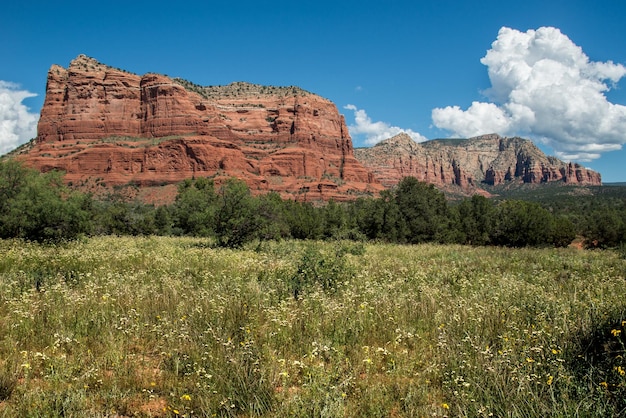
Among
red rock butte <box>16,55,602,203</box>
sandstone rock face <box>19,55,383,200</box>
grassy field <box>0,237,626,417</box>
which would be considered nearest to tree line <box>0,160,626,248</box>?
grassy field <box>0,237,626,417</box>

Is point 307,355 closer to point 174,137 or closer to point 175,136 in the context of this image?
point 174,137

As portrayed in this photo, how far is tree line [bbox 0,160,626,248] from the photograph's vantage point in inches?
831

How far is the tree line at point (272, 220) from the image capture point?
69.3 ft

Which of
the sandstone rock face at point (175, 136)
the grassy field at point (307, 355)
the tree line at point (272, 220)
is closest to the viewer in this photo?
the grassy field at point (307, 355)

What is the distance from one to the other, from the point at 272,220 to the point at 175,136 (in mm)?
104876

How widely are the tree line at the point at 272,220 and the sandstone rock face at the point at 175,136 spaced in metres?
63.9

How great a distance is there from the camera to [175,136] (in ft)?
391

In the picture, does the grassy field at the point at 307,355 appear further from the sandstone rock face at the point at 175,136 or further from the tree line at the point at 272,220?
the sandstone rock face at the point at 175,136

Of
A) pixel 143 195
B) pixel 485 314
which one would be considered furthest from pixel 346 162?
pixel 485 314

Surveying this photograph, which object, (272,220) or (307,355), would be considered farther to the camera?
(272,220)

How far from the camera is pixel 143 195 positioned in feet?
333

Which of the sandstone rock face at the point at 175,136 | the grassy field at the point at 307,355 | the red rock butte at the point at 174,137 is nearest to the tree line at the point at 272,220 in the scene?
the grassy field at the point at 307,355

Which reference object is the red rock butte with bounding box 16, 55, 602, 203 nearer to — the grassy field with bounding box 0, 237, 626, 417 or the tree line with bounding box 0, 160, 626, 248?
the tree line with bounding box 0, 160, 626, 248

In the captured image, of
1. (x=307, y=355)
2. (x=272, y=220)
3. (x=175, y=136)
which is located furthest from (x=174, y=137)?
(x=307, y=355)
